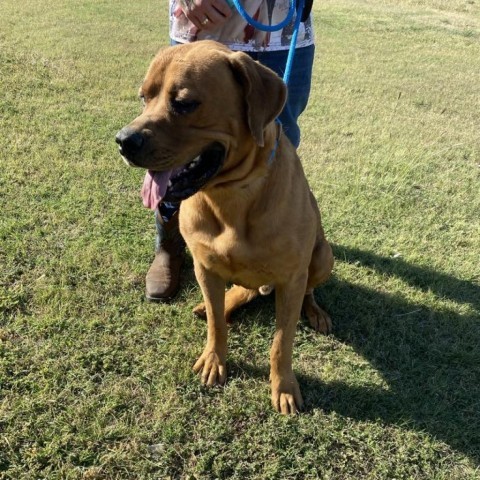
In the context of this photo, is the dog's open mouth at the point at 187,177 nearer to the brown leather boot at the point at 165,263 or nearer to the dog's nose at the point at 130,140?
the dog's nose at the point at 130,140

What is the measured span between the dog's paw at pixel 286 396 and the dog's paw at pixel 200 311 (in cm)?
71

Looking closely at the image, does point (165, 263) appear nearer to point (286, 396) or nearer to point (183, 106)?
point (286, 396)

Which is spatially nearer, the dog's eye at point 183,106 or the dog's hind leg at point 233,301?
the dog's eye at point 183,106

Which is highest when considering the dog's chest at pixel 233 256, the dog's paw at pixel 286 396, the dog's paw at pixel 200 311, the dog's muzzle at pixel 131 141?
the dog's muzzle at pixel 131 141

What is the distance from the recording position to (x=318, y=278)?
2967 mm

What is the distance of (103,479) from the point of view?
219 cm

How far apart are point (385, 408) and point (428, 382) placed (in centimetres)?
34

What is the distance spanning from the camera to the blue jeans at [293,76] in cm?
280

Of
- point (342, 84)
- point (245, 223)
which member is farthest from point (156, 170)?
point (342, 84)

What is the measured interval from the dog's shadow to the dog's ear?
4.81 ft

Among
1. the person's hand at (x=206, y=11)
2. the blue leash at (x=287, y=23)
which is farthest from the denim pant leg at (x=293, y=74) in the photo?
the person's hand at (x=206, y=11)

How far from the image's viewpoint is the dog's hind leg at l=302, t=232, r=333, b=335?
Answer: 9.51 feet

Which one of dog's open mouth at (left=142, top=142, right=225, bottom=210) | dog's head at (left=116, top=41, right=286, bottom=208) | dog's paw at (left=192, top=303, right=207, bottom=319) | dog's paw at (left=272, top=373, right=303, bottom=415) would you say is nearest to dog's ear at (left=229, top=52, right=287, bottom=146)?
dog's head at (left=116, top=41, right=286, bottom=208)

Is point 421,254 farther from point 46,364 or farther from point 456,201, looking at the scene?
point 46,364
